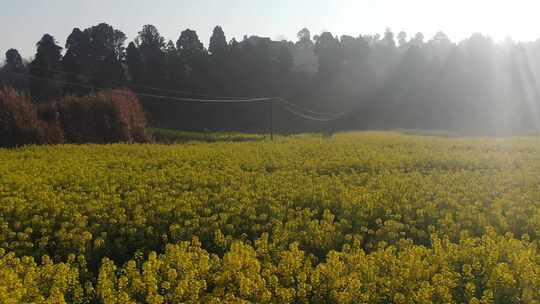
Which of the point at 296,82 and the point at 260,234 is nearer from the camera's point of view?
the point at 260,234

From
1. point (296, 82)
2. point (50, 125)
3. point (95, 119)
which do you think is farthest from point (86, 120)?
point (296, 82)

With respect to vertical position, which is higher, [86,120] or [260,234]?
[86,120]

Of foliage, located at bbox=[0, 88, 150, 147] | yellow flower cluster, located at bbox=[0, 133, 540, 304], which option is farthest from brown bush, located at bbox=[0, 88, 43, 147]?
yellow flower cluster, located at bbox=[0, 133, 540, 304]

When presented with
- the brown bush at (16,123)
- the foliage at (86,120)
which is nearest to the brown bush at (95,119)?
the foliage at (86,120)

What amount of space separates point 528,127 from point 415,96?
1121 centimetres

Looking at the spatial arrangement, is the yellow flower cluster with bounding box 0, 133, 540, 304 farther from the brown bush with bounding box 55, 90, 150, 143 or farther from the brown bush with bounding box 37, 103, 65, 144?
the brown bush with bounding box 55, 90, 150, 143

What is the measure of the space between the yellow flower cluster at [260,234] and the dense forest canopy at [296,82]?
40540mm

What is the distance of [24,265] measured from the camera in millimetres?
5680

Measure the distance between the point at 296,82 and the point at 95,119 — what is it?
122ft

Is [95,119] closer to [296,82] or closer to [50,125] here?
[50,125]

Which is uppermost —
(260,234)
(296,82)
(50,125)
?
(296,82)

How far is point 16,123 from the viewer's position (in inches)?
723

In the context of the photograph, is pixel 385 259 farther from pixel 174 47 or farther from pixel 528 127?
pixel 174 47

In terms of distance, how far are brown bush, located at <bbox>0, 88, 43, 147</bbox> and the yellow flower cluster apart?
6.17 meters
